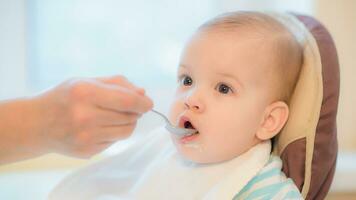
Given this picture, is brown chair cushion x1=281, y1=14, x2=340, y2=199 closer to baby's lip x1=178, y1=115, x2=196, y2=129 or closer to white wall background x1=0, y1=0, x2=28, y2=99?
baby's lip x1=178, y1=115, x2=196, y2=129

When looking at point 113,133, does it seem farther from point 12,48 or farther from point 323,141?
point 12,48

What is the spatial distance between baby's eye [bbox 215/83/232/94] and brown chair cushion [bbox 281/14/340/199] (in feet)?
0.54

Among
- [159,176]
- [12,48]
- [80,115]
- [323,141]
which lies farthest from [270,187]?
[12,48]

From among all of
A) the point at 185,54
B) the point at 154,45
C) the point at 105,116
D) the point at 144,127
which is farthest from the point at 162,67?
the point at 105,116

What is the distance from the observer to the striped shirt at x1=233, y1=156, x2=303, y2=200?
73cm

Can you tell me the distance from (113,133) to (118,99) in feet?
0.26

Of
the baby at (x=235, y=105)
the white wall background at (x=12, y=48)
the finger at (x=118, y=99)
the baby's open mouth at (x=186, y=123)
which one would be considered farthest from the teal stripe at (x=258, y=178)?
the white wall background at (x=12, y=48)

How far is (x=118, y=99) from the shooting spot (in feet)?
2.22

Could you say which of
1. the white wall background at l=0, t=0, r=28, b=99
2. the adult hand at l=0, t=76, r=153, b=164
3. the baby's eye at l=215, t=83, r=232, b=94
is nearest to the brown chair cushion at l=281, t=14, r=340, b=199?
the baby's eye at l=215, t=83, r=232, b=94

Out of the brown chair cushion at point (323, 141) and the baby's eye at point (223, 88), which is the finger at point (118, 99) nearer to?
the baby's eye at point (223, 88)

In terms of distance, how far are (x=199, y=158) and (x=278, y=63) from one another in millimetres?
220

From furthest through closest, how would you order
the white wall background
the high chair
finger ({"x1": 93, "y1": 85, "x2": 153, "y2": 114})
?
1. the white wall background
2. the high chair
3. finger ({"x1": 93, "y1": 85, "x2": 153, "y2": 114})

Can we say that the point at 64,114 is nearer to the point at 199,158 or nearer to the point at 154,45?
the point at 199,158

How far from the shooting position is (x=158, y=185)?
2.83ft
